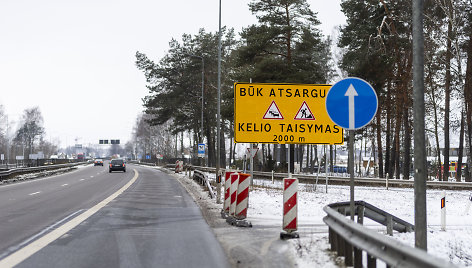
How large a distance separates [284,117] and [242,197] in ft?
20.6

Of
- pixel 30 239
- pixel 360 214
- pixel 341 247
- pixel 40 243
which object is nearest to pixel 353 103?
pixel 341 247

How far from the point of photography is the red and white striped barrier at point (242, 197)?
432 inches

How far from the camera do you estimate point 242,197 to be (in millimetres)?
11102

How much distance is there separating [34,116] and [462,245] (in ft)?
420

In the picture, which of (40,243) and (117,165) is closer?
(40,243)

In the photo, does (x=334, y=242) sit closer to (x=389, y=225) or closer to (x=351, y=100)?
(x=351, y=100)

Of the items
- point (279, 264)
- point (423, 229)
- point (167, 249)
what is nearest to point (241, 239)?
point (167, 249)

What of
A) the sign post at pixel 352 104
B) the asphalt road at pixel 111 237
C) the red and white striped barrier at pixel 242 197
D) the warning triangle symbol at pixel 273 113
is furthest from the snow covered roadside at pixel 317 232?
the warning triangle symbol at pixel 273 113

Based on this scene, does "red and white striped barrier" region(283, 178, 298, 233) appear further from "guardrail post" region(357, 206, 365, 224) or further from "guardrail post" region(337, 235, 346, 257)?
"guardrail post" region(337, 235, 346, 257)

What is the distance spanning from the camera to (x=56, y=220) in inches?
452

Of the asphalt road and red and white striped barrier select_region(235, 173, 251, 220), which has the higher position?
red and white striped barrier select_region(235, 173, 251, 220)

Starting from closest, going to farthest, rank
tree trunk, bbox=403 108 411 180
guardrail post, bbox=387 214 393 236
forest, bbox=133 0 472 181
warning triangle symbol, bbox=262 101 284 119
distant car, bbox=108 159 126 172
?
guardrail post, bbox=387 214 393 236 < warning triangle symbol, bbox=262 101 284 119 < forest, bbox=133 0 472 181 < tree trunk, bbox=403 108 411 180 < distant car, bbox=108 159 126 172

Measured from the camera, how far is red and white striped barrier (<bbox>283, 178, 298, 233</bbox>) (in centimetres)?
892

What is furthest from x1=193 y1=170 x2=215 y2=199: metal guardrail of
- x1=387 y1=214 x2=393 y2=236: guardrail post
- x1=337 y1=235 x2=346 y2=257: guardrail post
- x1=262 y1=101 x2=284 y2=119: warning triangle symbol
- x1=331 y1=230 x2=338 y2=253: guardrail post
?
x1=337 y1=235 x2=346 y2=257: guardrail post
